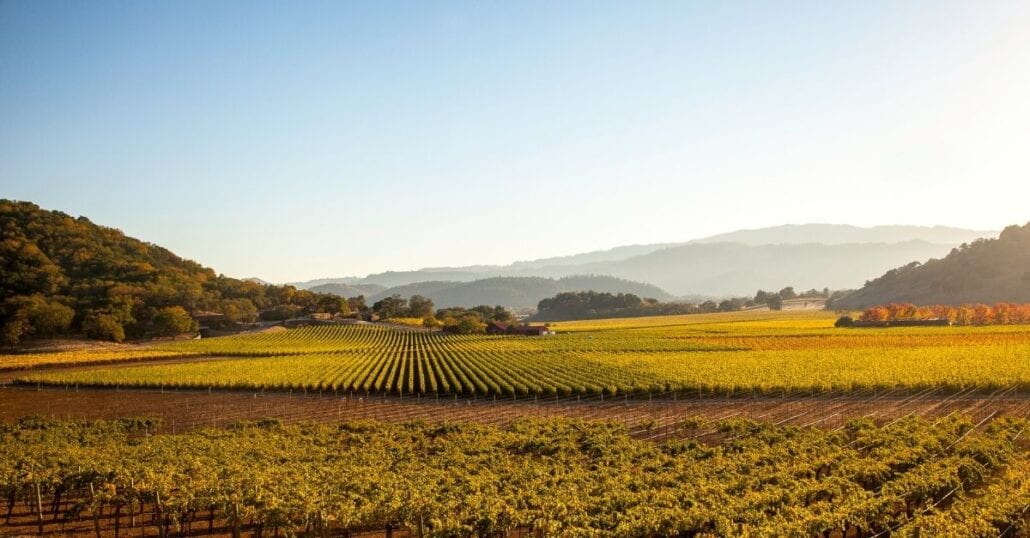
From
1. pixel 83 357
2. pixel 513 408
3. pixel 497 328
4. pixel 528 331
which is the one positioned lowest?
pixel 513 408

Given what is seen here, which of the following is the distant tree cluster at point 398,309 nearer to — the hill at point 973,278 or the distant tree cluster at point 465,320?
the distant tree cluster at point 465,320

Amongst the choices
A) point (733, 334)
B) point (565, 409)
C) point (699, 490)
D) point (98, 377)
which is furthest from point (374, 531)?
point (733, 334)

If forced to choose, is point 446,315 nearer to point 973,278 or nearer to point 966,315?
point 966,315

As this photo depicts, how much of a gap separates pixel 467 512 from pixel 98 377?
190 feet

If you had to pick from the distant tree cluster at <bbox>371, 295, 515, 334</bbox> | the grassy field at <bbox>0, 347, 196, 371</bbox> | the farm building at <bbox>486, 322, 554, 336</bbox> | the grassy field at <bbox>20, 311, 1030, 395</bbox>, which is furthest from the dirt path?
the distant tree cluster at <bbox>371, 295, 515, 334</bbox>

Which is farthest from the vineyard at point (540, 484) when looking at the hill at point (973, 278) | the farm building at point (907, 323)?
the hill at point (973, 278)

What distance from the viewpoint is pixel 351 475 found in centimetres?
2248

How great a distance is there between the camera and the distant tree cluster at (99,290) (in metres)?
100

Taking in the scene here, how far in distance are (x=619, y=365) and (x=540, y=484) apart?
43320 mm

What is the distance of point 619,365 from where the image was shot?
2490 inches

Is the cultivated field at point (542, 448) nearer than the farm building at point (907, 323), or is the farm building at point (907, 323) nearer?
the cultivated field at point (542, 448)

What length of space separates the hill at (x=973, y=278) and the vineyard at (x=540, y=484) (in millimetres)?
145407

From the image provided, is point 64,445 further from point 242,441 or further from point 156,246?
point 156,246

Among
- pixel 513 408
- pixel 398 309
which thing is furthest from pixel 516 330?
pixel 513 408
